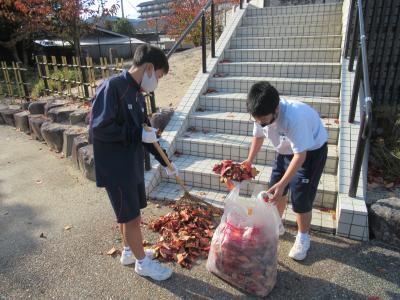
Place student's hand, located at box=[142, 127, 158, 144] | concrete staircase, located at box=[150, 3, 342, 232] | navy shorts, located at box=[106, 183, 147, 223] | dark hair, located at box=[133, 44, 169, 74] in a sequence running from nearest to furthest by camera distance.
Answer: dark hair, located at box=[133, 44, 169, 74], navy shorts, located at box=[106, 183, 147, 223], student's hand, located at box=[142, 127, 158, 144], concrete staircase, located at box=[150, 3, 342, 232]

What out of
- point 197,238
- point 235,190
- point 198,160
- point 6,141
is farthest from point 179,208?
point 6,141

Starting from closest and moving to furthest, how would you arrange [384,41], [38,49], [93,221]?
[93,221], [384,41], [38,49]

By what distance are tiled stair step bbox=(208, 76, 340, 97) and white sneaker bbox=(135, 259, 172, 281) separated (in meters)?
3.35

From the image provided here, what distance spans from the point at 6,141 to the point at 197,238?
522 centimetres

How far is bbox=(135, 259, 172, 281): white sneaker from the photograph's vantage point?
267 centimetres

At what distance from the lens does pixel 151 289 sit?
2.60m

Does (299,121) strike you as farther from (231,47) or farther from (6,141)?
(6,141)

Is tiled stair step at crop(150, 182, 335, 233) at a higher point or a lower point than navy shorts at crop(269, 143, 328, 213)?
lower

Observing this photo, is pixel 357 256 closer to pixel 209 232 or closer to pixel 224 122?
pixel 209 232

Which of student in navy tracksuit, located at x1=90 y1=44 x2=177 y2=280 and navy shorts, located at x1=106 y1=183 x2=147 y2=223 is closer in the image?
student in navy tracksuit, located at x1=90 y1=44 x2=177 y2=280

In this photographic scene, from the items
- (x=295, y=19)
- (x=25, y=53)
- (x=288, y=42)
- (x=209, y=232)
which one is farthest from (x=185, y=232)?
(x=25, y=53)

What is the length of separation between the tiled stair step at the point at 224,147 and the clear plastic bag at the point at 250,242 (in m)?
1.59

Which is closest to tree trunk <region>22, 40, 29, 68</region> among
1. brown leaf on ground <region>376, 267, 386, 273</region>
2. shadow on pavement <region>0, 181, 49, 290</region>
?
shadow on pavement <region>0, 181, 49, 290</region>

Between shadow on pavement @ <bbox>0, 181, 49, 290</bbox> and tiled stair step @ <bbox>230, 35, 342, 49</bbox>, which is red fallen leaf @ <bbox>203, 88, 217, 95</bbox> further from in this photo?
shadow on pavement @ <bbox>0, 181, 49, 290</bbox>
